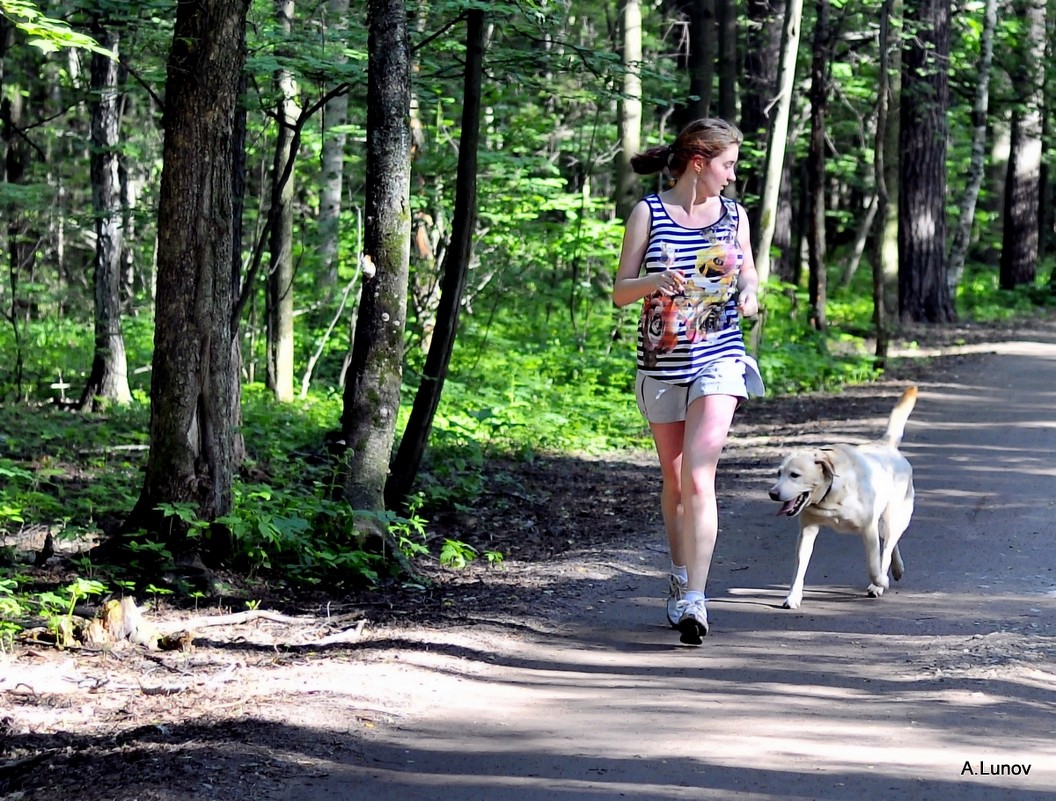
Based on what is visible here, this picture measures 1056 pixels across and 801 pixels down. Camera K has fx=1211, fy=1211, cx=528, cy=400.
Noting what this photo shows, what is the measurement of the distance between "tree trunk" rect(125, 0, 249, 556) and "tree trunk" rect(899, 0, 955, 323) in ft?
56.3

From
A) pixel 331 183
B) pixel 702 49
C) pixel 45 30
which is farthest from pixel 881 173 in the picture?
pixel 45 30

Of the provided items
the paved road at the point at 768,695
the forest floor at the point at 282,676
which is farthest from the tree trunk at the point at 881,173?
the paved road at the point at 768,695

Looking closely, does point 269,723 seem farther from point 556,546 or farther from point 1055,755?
point 556,546

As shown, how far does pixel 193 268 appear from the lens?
21.6ft

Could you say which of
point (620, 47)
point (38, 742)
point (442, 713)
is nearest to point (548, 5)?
point (442, 713)

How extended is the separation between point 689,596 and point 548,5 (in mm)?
5039

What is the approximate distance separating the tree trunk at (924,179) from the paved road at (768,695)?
15.2 m

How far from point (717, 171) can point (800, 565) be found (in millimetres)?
2320

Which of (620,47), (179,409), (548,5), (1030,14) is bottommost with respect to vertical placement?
(179,409)

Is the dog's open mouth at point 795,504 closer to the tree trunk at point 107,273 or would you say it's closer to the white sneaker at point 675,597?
the white sneaker at point 675,597

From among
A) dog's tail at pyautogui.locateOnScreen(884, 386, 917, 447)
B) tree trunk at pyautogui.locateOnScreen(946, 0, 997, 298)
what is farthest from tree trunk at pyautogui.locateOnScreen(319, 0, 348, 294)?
tree trunk at pyautogui.locateOnScreen(946, 0, 997, 298)

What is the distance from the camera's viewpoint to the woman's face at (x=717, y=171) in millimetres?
5969

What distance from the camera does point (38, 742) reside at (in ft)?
14.4

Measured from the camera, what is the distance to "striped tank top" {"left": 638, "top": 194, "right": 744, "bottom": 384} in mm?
5980
